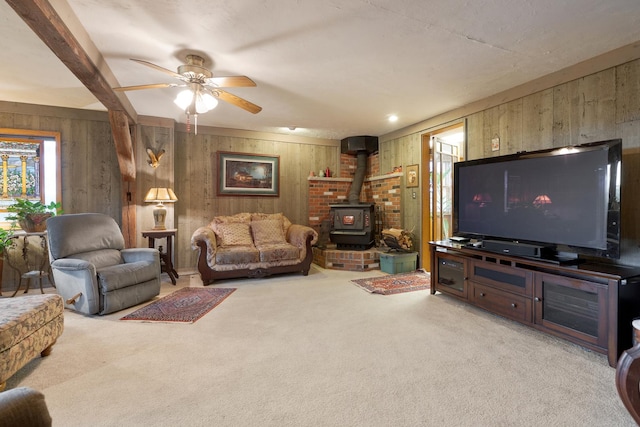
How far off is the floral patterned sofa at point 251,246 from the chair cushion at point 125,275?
2.27ft

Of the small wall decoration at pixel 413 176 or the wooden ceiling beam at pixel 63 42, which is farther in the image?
the small wall decoration at pixel 413 176

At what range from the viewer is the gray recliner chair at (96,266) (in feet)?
8.68

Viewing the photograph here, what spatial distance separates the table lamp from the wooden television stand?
11.9ft

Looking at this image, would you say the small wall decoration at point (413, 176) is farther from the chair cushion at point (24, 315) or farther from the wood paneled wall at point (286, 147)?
the chair cushion at point (24, 315)

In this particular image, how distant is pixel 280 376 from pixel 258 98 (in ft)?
9.57

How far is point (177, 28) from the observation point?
2047 millimetres

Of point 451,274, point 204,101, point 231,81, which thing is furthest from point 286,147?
point 451,274

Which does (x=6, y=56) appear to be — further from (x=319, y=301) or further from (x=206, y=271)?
(x=319, y=301)

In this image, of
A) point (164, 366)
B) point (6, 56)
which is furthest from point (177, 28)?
point (164, 366)

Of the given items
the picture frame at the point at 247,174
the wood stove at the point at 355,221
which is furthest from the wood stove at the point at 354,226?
the picture frame at the point at 247,174

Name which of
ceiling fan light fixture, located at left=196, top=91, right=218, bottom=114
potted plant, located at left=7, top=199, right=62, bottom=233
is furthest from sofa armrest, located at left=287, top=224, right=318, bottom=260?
potted plant, located at left=7, top=199, right=62, bottom=233

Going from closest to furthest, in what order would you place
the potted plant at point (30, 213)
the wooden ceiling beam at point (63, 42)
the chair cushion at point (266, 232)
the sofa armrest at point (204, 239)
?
the wooden ceiling beam at point (63, 42) → the potted plant at point (30, 213) → the sofa armrest at point (204, 239) → the chair cushion at point (266, 232)

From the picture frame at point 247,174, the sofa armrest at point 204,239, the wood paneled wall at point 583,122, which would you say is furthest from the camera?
the picture frame at point 247,174

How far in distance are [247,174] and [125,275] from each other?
8.29 ft
